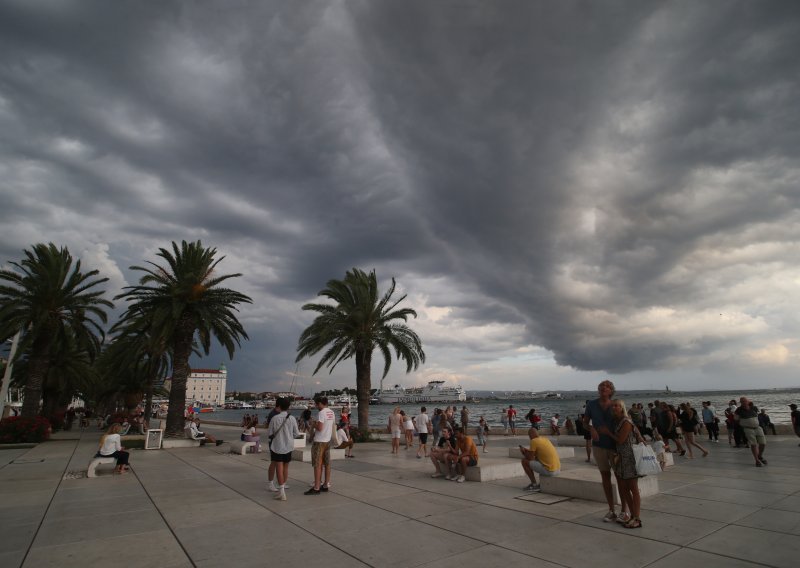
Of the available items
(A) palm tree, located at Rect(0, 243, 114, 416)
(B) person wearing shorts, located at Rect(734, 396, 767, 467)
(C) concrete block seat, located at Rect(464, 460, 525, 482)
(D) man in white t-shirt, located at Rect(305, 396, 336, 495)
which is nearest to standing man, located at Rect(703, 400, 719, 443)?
(B) person wearing shorts, located at Rect(734, 396, 767, 467)

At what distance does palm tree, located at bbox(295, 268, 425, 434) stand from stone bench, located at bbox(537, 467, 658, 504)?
15.0 metres

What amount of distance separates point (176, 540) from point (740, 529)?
7.23 meters

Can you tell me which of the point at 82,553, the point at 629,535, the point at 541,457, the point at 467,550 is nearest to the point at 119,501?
the point at 82,553

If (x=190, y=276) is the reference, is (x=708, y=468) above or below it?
below

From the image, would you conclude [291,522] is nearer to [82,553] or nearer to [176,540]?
[176,540]

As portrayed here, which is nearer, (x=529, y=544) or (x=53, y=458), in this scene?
(x=529, y=544)

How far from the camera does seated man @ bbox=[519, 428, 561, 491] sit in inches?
310

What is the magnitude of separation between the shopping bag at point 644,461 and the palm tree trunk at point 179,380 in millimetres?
19749

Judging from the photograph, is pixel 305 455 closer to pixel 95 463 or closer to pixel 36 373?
pixel 95 463

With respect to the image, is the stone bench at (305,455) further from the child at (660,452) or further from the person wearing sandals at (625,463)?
the person wearing sandals at (625,463)

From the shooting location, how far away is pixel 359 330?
22281mm

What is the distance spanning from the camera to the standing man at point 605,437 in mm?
6016

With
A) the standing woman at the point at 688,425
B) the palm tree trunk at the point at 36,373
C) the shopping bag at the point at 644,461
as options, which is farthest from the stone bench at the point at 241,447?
the palm tree trunk at the point at 36,373

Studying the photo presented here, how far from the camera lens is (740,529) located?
5406 mm
